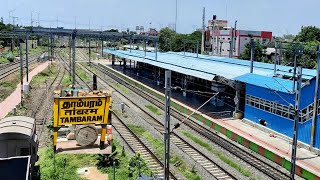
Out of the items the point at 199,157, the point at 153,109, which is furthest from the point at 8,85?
the point at 199,157

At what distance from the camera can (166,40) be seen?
4434 inches

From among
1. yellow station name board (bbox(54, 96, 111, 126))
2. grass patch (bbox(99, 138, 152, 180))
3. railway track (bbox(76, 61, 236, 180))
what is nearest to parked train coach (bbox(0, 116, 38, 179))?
yellow station name board (bbox(54, 96, 111, 126))

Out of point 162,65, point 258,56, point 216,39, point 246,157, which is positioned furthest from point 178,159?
point 216,39

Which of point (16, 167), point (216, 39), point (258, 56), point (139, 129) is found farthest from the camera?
point (216, 39)

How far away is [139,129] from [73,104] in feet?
44.7

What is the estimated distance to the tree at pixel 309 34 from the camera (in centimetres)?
7458

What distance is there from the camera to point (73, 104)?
1508 centimetres

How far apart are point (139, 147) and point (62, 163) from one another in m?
5.36

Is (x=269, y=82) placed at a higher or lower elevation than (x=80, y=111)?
higher

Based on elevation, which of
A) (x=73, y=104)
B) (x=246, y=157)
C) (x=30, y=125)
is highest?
(x=73, y=104)

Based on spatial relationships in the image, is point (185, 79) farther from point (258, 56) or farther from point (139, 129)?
point (258, 56)

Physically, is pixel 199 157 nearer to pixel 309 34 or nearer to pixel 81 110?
pixel 81 110

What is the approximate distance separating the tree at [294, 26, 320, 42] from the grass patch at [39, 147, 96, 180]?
63.5 m

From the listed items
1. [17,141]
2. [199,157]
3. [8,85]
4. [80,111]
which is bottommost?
[199,157]
